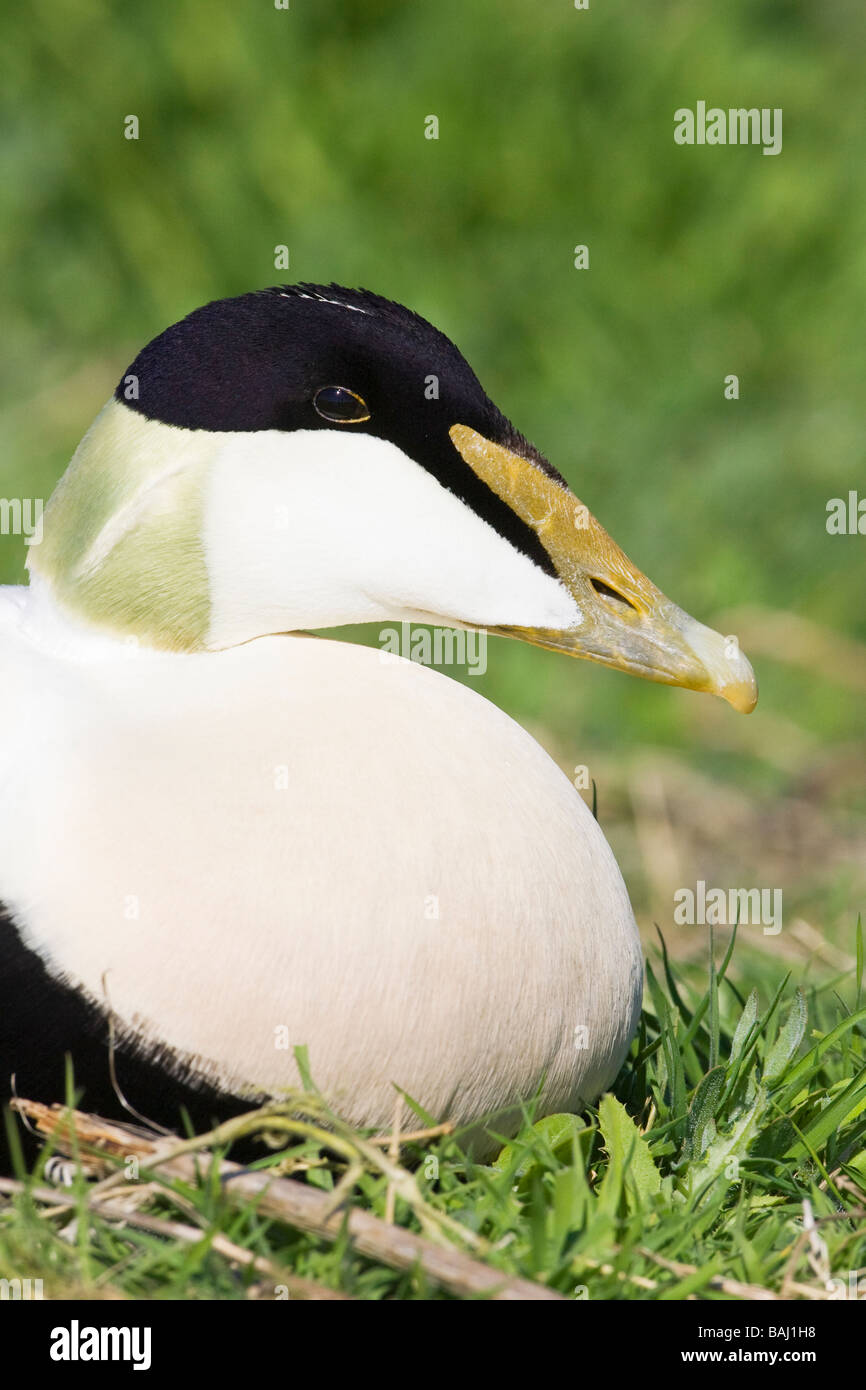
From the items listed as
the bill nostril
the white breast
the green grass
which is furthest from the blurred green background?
the white breast

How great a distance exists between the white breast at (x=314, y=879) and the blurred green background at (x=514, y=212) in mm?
3409

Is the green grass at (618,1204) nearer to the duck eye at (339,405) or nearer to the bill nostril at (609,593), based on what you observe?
the bill nostril at (609,593)

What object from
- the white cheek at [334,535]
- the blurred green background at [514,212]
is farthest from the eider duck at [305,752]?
the blurred green background at [514,212]

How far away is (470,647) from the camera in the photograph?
4.91 metres

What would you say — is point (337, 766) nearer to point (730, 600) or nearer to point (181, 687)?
point (181, 687)

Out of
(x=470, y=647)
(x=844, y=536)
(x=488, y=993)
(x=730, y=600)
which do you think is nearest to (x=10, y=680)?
(x=488, y=993)

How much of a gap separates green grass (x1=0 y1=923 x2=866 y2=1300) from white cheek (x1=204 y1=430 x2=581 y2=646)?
65cm

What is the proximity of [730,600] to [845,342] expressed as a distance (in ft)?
3.94

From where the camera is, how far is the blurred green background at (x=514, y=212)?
18.4 ft

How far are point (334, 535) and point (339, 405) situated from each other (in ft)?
0.54

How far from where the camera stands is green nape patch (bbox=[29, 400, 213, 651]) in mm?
2092

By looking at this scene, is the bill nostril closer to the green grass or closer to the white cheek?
the white cheek

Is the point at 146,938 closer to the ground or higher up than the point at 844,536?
closer to the ground
